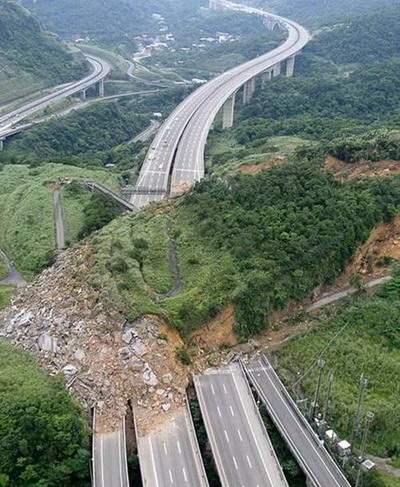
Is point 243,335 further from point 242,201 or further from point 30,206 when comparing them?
point 30,206

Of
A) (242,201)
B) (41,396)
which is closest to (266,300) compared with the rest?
(242,201)

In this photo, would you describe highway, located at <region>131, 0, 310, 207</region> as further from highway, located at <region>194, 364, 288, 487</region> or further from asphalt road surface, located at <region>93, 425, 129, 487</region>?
asphalt road surface, located at <region>93, 425, 129, 487</region>

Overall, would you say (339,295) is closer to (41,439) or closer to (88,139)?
(41,439)

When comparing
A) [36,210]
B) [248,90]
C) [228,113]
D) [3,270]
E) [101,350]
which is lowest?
[248,90]

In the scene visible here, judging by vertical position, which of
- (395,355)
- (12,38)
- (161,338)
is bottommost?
(12,38)

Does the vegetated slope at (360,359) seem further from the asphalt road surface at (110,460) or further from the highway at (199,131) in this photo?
the highway at (199,131)

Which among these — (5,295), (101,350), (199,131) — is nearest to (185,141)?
(199,131)
